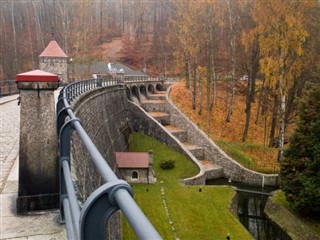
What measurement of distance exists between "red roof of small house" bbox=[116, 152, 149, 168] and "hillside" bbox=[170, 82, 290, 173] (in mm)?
6768

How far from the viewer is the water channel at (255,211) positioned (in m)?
18.0

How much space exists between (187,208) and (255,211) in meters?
4.77

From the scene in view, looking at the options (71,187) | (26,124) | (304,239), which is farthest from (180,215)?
(71,187)

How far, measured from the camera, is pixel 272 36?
21969mm

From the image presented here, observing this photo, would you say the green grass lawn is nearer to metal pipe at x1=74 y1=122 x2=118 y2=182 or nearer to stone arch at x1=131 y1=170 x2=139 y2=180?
stone arch at x1=131 y1=170 x2=139 y2=180

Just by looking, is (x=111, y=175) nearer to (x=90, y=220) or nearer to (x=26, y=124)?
(x=90, y=220)

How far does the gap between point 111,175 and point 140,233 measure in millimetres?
629

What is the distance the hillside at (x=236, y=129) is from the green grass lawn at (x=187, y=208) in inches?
142

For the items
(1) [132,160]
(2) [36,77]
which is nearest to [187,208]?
(1) [132,160]

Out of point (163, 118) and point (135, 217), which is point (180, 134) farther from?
point (135, 217)

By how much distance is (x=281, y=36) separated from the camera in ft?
70.7

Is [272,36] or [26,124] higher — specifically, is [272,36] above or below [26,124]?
above

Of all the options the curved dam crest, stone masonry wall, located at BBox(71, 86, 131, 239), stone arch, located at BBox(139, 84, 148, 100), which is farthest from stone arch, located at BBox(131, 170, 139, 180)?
stone arch, located at BBox(139, 84, 148, 100)

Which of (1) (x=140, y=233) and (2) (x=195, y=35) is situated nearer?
(1) (x=140, y=233)
